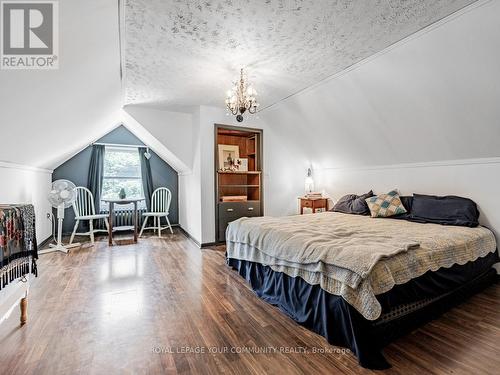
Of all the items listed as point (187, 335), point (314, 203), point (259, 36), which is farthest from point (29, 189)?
point (314, 203)

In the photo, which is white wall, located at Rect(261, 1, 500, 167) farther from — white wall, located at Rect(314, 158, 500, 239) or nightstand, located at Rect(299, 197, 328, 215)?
nightstand, located at Rect(299, 197, 328, 215)

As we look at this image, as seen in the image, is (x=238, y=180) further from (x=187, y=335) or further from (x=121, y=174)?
(x=187, y=335)

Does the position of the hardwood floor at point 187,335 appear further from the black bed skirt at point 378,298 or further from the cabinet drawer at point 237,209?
Result: the cabinet drawer at point 237,209

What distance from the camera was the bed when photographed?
1552 millimetres

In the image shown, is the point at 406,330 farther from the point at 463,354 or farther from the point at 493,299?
the point at 493,299

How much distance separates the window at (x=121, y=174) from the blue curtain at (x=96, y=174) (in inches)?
5.0

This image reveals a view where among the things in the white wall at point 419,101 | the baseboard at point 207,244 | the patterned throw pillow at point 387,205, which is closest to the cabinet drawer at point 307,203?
the white wall at point 419,101

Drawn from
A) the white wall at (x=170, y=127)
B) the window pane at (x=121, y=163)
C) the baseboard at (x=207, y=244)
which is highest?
the white wall at (x=170, y=127)

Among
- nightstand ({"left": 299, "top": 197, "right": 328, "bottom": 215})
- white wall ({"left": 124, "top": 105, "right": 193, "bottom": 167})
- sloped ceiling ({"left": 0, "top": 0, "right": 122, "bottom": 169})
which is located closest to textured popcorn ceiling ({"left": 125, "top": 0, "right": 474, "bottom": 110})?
sloped ceiling ({"left": 0, "top": 0, "right": 122, "bottom": 169})

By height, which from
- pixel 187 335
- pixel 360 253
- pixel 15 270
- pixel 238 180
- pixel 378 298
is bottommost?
pixel 187 335

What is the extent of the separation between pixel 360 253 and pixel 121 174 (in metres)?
5.36

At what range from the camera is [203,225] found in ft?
13.9

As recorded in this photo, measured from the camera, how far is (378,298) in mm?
1592

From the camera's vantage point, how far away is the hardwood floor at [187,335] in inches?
58.1
